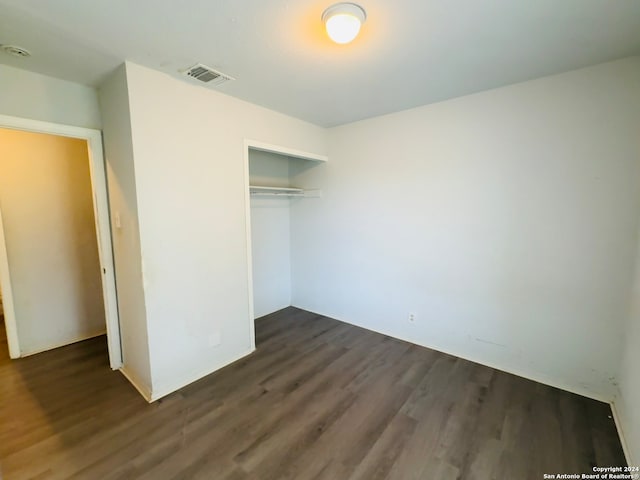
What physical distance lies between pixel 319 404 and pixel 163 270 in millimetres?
1661

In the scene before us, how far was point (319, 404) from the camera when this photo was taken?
2.25 m

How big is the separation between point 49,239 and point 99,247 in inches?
45.9

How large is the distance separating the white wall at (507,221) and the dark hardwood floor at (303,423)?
0.43 metres

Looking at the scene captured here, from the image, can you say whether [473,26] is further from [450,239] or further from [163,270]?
[163,270]

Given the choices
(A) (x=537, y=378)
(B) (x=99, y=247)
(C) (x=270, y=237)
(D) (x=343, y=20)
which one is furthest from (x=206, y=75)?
(A) (x=537, y=378)

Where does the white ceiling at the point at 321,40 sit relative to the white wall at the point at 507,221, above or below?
above

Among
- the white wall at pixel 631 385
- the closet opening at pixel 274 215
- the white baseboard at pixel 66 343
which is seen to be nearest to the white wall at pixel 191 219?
the closet opening at pixel 274 215

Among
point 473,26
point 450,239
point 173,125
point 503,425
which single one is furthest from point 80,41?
point 503,425

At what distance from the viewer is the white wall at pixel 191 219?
2.16 metres

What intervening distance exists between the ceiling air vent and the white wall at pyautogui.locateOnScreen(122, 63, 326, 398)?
142 millimetres

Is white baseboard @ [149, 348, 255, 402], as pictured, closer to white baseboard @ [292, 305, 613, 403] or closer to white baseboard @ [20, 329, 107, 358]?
white baseboard @ [20, 329, 107, 358]

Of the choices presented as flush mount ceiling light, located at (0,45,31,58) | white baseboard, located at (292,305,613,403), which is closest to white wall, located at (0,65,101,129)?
flush mount ceiling light, located at (0,45,31,58)

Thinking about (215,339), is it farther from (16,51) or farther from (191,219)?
(16,51)

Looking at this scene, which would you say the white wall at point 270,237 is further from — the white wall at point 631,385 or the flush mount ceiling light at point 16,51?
the white wall at point 631,385
